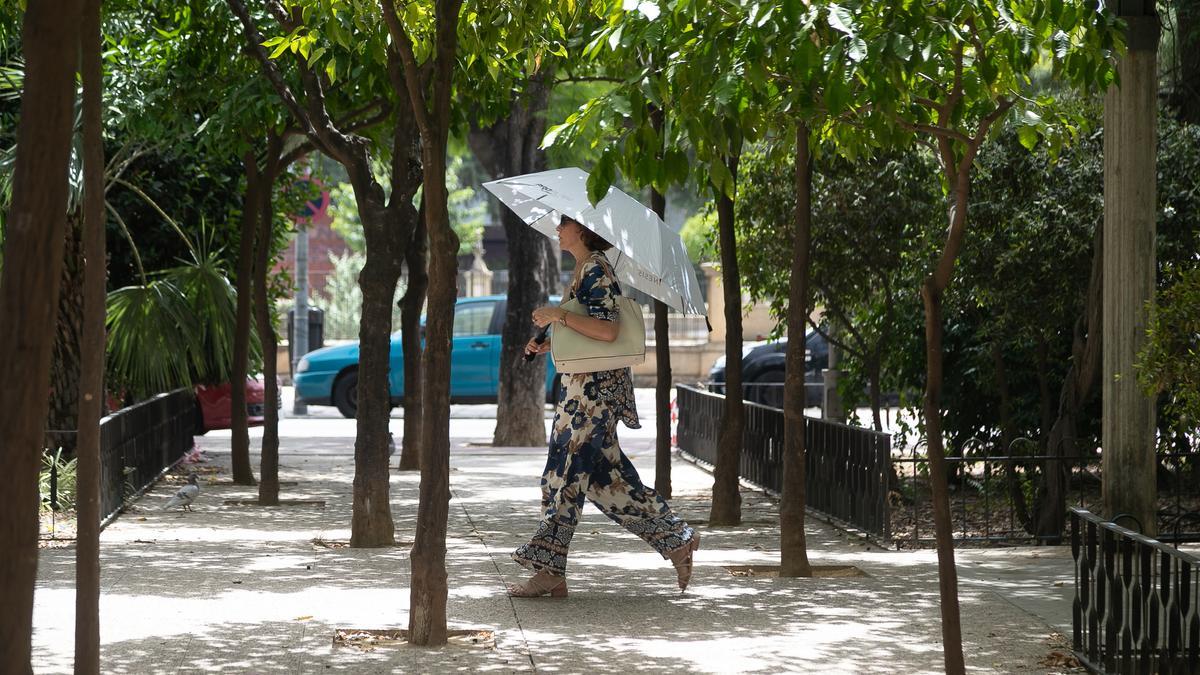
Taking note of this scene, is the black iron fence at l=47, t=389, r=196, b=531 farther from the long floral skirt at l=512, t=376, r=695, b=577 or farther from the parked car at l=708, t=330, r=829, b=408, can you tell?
the parked car at l=708, t=330, r=829, b=408

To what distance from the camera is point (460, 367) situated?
923 inches

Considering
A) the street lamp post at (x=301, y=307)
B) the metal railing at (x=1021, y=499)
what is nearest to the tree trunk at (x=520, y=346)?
the metal railing at (x=1021, y=499)

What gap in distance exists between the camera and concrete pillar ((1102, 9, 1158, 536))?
783 cm

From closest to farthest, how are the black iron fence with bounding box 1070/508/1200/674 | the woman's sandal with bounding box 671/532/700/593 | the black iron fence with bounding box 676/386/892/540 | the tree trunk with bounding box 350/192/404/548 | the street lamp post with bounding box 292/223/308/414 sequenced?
the black iron fence with bounding box 1070/508/1200/674
the woman's sandal with bounding box 671/532/700/593
the tree trunk with bounding box 350/192/404/548
the black iron fence with bounding box 676/386/892/540
the street lamp post with bounding box 292/223/308/414

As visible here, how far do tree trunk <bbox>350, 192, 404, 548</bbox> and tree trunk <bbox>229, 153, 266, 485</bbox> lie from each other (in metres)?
3.66

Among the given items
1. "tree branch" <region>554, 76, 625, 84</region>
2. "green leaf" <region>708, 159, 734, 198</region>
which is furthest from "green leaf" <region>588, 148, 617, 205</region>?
"tree branch" <region>554, 76, 625, 84</region>

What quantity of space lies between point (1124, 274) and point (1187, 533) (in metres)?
3.02

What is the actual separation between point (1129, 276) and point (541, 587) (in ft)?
11.0

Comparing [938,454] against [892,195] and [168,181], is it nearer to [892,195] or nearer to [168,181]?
[892,195]

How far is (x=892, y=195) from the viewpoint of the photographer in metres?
12.1

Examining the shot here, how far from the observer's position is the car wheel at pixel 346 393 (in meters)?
23.6

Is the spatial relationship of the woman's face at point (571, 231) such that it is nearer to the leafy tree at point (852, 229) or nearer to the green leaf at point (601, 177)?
the green leaf at point (601, 177)

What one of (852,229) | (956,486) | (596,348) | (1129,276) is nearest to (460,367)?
(956,486)

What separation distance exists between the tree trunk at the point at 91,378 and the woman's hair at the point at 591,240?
330 centimetres
